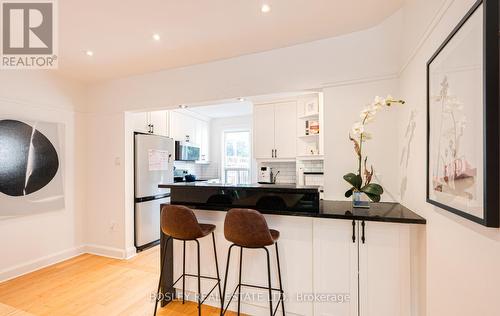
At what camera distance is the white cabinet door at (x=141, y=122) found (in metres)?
3.65

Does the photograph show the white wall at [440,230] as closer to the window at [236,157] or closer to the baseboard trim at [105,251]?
the baseboard trim at [105,251]

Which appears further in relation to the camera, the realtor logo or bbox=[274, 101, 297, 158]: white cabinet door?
bbox=[274, 101, 297, 158]: white cabinet door

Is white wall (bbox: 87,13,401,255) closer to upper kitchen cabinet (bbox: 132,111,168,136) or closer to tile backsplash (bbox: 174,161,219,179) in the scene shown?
upper kitchen cabinet (bbox: 132,111,168,136)

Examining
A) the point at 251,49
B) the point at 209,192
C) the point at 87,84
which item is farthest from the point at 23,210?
the point at 251,49

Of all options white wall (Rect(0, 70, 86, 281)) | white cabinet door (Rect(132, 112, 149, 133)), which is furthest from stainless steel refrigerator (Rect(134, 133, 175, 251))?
white wall (Rect(0, 70, 86, 281))

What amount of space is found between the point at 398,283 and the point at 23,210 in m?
3.93

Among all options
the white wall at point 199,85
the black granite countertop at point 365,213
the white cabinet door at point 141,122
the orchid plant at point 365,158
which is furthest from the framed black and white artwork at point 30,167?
the orchid plant at point 365,158

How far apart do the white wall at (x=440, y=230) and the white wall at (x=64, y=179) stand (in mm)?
4091

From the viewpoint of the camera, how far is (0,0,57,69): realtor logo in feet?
6.40

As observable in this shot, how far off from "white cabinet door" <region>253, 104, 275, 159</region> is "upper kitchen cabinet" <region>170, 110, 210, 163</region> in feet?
5.04

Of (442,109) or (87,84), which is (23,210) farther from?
(442,109)

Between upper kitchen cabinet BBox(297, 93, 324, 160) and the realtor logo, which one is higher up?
the realtor logo

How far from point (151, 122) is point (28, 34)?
1856 mm

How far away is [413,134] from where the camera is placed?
6.06 ft
